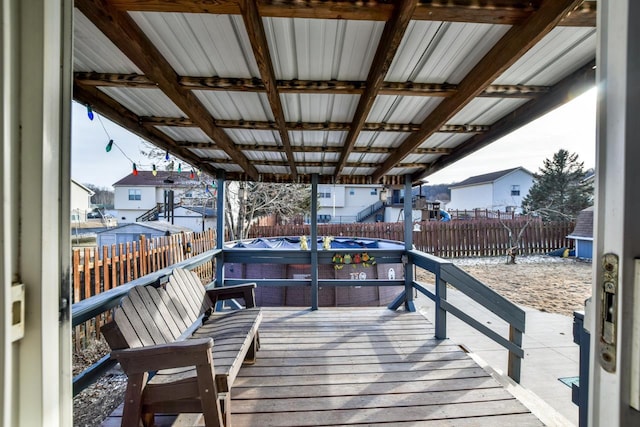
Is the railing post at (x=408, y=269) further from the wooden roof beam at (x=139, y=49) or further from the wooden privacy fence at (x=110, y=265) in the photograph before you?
the wooden privacy fence at (x=110, y=265)

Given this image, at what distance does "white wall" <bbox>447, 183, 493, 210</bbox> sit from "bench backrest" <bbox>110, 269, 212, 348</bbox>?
983 inches

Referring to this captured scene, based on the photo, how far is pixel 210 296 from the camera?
3074 millimetres

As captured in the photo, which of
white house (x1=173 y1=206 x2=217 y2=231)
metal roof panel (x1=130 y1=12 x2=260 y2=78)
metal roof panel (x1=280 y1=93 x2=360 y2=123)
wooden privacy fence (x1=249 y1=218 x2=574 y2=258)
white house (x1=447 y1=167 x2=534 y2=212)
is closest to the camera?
metal roof panel (x1=130 y1=12 x2=260 y2=78)

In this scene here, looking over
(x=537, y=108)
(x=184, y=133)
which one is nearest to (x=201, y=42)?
(x=184, y=133)

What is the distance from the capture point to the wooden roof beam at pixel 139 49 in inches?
47.1

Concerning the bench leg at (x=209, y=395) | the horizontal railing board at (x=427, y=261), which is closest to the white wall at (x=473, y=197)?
the horizontal railing board at (x=427, y=261)

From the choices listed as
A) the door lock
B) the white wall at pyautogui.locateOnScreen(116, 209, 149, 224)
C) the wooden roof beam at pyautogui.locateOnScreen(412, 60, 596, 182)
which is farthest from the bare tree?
the white wall at pyautogui.locateOnScreen(116, 209, 149, 224)

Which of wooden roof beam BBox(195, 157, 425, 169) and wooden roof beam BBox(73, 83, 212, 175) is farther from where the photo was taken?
wooden roof beam BBox(195, 157, 425, 169)

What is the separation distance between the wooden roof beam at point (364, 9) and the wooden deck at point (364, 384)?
95.4 inches

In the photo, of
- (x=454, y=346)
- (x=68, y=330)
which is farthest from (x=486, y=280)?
(x=68, y=330)

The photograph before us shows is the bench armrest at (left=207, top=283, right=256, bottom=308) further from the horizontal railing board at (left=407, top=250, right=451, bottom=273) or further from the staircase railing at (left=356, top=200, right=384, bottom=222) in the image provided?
the staircase railing at (left=356, top=200, right=384, bottom=222)

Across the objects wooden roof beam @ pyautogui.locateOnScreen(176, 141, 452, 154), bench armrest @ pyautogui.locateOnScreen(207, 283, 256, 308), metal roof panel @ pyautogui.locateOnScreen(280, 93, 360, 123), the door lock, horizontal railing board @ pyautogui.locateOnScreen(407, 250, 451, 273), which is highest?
metal roof panel @ pyautogui.locateOnScreen(280, 93, 360, 123)

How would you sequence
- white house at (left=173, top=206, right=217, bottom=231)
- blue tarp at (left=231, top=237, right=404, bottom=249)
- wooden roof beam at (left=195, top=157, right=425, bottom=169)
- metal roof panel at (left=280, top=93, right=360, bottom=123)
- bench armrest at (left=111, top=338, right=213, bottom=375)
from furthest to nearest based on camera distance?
white house at (left=173, top=206, right=217, bottom=231)
blue tarp at (left=231, top=237, right=404, bottom=249)
wooden roof beam at (left=195, top=157, right=425, bottom=169)
metal roof panel at (left=280, top=93, right=360, bottom=123)
bench armrest at (left=111, top=338, right=213, bottom=375)

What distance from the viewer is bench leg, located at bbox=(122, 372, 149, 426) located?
167 cm
